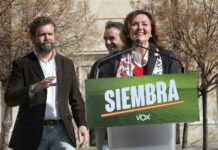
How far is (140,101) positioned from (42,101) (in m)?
1.30

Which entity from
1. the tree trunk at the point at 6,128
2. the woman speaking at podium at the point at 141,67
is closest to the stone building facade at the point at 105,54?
the tree trunk at the point at 6,128

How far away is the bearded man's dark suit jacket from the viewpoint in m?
4.03

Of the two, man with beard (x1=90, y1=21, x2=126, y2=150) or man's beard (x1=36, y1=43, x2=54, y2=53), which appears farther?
man's beard (x1=36, y1=43, x2=54, y2=53)

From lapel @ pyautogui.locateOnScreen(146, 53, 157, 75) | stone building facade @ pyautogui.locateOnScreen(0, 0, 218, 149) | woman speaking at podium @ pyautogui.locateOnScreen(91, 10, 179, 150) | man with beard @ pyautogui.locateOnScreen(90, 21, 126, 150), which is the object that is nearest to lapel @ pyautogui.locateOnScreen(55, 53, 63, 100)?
man with beard @ pyautogui.locateOnScreen(90, 21, 126, 150)

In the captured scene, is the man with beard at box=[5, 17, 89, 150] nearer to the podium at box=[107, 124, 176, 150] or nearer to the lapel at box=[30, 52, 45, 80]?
the lapel at box=[30, 52, 45, 80]

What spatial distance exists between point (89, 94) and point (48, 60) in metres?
1.33

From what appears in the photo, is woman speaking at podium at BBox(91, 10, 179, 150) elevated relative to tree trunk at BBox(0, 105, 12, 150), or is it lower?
elevated

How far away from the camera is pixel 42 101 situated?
13.3 ft

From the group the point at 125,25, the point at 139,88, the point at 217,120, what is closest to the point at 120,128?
the point at 139,88

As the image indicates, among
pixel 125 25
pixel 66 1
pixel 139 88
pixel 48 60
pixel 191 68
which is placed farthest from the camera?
pixel 191 68

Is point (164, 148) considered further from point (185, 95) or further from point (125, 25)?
point (125, 25)

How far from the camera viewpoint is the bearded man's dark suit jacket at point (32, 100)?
13.2ft

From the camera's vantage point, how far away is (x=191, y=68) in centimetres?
1789

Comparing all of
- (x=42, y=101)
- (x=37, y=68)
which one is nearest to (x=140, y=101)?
(x=42, y=101)
